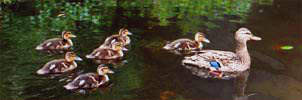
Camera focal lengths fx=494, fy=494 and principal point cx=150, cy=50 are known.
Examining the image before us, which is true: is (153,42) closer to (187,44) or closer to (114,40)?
(187,44)

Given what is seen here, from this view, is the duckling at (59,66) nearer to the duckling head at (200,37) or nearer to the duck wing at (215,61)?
the duck wing at (215,61)

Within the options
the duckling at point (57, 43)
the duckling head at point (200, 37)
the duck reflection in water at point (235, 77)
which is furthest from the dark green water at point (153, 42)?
the duckling head at point (200, 37)

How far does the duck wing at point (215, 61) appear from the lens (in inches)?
277

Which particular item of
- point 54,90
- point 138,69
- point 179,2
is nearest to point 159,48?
point 138,69

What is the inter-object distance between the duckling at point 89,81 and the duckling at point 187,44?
1.97m

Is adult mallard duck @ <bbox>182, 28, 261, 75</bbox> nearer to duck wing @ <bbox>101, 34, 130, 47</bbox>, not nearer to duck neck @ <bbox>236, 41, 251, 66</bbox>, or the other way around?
duck neck @ <bbox>236, 41, 251, 66</bbox>

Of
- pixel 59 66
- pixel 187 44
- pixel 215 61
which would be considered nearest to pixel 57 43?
pixel 59 66

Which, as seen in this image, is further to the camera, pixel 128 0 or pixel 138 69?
pixel 128 0

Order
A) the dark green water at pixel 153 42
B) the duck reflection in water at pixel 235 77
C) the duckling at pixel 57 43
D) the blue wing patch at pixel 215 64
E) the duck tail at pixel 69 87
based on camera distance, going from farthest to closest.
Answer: the duckling at pixel 57 43
the blue wing patch at pixel 215 64
the duck reflection in water at pixel 235 77
the dark green water at pixel 153 42
the duck tail at pixel 69 87

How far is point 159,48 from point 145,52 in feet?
1.39

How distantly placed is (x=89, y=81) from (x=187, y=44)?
101 inches

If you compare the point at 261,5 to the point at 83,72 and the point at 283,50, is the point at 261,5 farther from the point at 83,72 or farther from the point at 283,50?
the point at 83,72

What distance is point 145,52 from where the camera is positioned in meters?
7.87

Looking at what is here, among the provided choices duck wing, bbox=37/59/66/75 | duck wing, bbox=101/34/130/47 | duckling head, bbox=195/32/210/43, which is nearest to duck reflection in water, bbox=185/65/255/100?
duckling head, bbox=195/32/210/43
